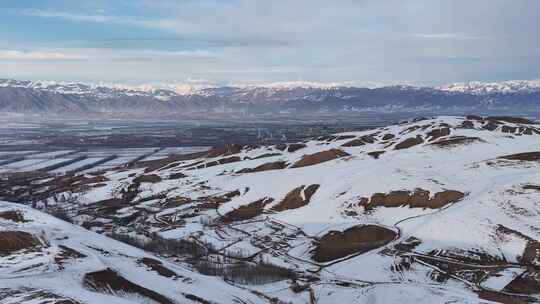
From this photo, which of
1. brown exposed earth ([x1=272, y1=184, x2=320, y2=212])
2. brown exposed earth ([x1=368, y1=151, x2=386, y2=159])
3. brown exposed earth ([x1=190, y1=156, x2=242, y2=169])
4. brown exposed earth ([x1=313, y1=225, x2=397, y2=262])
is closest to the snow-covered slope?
brown exposed earth ([x1=313, y1=225, x2=397, y2=262])

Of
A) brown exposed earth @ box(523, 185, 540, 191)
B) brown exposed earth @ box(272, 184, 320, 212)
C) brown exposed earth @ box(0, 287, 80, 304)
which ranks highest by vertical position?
brown exposed earth @ box(0, 287, 80, 304)

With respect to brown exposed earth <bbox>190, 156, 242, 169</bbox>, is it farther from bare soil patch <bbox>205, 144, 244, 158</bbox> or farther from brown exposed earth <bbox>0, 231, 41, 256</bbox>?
brown exposed earth <bbox>0, 231, 41, 256</bbox>

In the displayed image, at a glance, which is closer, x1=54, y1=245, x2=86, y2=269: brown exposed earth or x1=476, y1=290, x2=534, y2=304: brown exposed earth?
x1=54, y1=245, x2=86, y2=269: brown exposed earth

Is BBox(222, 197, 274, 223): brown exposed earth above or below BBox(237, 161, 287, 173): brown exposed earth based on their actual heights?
below

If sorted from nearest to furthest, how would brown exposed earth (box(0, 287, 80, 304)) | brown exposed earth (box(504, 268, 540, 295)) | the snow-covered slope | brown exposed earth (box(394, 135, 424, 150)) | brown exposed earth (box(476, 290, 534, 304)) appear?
brown exposed earth (box(0, 287, 80, 304))
the snow-covered slope
brown exposed earth (box(476, 290, 534, 304))
brown exposed earth (box(504, 268, 540, 295))
brown exposed earth (box(394, 135, 424, 150))

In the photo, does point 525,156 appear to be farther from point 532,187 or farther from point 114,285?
point 114,285

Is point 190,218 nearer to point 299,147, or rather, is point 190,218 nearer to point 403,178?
point 403,178

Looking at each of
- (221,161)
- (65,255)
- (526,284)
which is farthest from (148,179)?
(526,284)
